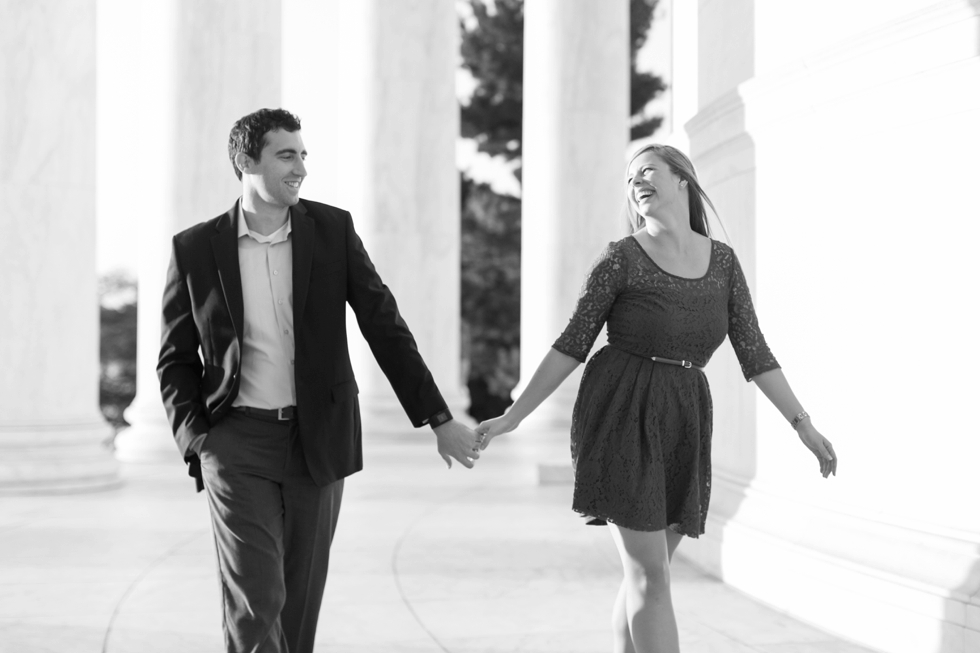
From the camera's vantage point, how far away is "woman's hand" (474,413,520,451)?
52094mm

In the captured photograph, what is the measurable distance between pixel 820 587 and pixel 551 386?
2827cm

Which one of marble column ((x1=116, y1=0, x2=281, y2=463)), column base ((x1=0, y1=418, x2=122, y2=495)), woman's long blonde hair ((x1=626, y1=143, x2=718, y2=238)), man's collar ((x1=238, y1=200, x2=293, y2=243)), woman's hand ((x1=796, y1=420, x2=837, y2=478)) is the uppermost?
marble column ((x1=116, y1=0, x2=281, y2=463))

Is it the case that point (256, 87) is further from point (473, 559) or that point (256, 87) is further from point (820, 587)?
point (820, 587)

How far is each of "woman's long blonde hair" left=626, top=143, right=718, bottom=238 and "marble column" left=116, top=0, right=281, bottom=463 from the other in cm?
12729

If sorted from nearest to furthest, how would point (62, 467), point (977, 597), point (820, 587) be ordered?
point (977, 597) < point (820, 587) < point (62, 467)

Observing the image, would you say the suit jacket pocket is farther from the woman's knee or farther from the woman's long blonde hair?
the woman's long blonde hair

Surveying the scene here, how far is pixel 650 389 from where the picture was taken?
49.0m

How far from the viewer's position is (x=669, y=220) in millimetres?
50625

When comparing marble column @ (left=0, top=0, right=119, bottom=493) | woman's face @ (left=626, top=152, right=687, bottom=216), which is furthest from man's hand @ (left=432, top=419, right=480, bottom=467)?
marble column @ (left=0, top=0, right=119, bottom=493)

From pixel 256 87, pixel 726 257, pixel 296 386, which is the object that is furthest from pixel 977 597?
pixel 256 87

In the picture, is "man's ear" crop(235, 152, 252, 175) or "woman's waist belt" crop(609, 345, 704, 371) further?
"man's ear" crop(235, 152, 252, 175)

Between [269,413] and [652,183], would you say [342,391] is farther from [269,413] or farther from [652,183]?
[652,183]

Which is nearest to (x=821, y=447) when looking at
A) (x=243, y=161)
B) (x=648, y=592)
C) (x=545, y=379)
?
(x=648, y=592)

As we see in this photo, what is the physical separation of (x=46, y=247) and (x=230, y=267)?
9949 cm
